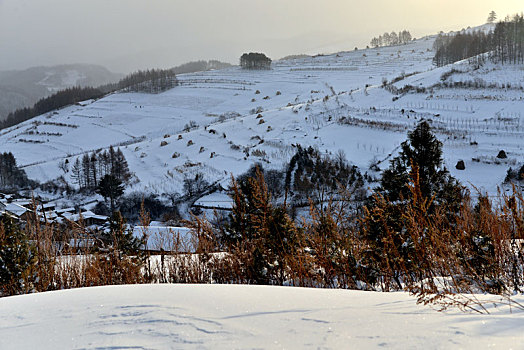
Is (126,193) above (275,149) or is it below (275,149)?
below

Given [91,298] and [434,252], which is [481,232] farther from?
[91,298]

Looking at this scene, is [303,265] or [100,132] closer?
[303,265]

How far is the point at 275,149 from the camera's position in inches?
1257

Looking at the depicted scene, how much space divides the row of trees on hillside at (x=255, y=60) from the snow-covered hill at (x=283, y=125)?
65.0 feet

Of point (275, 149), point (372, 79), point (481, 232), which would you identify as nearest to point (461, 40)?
point (372, 79)

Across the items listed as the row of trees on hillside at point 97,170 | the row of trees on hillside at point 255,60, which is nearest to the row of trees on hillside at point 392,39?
the row of trees on hillside at point 255,60

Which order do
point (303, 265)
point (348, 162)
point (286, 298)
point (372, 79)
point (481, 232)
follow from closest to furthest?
point (286, 298), point (481, 232), point (303, 265), point (348, 162), point (372, 79)

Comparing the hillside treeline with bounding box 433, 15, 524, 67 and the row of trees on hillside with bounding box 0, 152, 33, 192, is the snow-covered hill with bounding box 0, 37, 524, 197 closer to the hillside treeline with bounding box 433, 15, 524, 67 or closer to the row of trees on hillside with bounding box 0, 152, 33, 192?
the row of trees on hillside with bounding box 0, 152, 33, 192

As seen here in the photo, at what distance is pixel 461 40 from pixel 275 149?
2477 inches

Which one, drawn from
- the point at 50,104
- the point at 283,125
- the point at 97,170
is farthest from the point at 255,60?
the point at 97,170

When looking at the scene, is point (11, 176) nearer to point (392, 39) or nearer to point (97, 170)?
point (97, 170)

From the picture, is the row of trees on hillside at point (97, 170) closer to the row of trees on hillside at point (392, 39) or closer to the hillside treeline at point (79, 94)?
the hillside treeline at point (79, 94)

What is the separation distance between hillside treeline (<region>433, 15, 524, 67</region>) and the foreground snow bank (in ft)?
205

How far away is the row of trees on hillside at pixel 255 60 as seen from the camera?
93.4 meters
